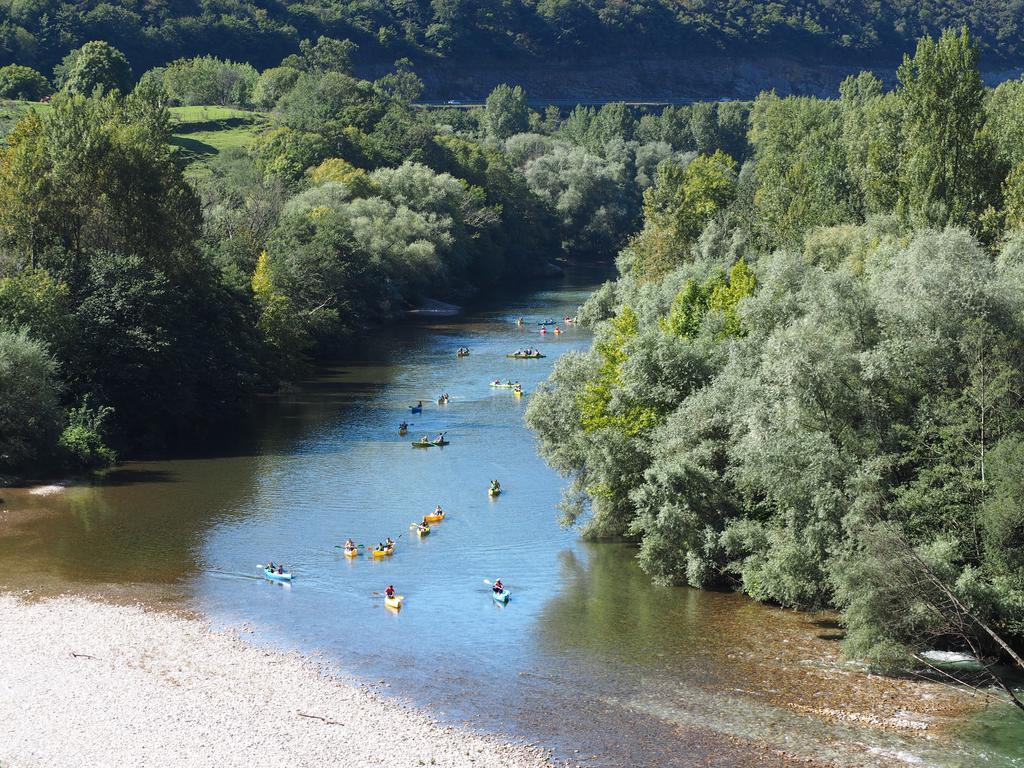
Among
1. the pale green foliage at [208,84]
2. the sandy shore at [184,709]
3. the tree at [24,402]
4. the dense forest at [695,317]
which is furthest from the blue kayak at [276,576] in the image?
the pale green foliage at [208,84]

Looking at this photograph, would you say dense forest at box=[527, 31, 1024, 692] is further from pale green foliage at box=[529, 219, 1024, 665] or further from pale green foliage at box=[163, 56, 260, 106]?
pale green foliage at box=[163, 56, 260, 106]

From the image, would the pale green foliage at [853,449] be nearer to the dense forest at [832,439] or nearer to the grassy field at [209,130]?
the dense forest at [832,439]

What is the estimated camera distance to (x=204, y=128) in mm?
157750

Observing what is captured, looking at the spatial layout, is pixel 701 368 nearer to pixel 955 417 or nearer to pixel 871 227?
pixel 955 417

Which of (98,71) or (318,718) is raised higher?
(98,71)

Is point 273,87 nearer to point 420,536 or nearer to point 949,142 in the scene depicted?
point 949,142

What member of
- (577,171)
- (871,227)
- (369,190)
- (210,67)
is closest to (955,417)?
(871,227)

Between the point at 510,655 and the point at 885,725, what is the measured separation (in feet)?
40.7

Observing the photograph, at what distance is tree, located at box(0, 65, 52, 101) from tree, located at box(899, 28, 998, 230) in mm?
110106

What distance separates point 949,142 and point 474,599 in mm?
41393

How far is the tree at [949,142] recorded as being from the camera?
238 ft

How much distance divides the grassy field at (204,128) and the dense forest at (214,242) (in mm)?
1711

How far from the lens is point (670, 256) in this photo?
102812 mm

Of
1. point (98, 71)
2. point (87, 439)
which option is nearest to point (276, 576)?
point (87, 439)
